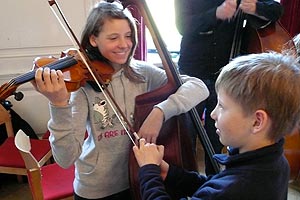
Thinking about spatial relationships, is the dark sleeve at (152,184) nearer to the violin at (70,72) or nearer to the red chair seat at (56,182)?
the violin at (70,72)

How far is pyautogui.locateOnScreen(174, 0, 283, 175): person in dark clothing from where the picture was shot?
4.95ft

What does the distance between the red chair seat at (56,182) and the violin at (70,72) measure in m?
0.55

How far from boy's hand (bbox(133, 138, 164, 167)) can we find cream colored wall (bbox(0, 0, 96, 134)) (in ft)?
4.48

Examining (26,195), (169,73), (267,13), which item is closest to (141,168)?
(169,73)

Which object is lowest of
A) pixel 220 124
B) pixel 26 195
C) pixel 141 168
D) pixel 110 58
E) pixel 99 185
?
pixel 26 195

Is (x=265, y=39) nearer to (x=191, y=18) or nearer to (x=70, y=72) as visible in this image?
(x=191, y=18)

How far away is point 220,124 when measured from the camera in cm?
78

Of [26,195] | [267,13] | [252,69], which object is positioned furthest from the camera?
[26,195]

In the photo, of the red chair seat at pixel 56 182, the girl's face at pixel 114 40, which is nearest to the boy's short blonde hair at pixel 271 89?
the girl's face at pixel 114 40

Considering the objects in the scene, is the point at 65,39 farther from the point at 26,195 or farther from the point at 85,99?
the point at 85,99

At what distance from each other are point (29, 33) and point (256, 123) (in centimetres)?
174

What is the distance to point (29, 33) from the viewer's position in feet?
6.92

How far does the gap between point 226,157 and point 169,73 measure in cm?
39

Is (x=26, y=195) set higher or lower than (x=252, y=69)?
lower
